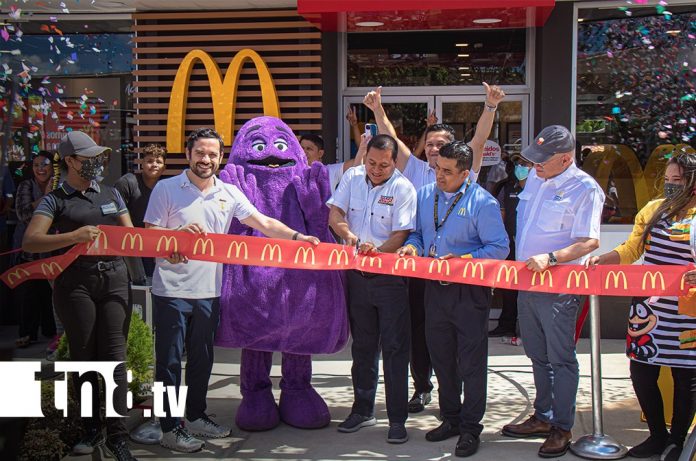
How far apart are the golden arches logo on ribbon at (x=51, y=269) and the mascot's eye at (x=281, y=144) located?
172 centimetres

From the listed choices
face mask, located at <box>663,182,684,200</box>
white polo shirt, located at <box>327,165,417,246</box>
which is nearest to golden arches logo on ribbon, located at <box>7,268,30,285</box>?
white polo shirt, located at <box>327,165,417,246</box>

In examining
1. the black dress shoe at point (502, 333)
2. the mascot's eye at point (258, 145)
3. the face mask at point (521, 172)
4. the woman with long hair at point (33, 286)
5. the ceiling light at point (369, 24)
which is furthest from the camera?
the ceiling light at point (369, 24)

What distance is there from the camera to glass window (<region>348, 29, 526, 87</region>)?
30.7ft

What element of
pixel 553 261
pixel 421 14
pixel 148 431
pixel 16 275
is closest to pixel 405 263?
pixel 553 261

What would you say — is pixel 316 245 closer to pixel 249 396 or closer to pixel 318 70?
pixel 249 396

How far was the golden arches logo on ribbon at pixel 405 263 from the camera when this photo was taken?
16.8 ft

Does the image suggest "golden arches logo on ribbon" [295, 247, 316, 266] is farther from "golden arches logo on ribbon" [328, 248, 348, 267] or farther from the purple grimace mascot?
the purple grimace mascot

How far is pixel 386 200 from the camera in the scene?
5.35m

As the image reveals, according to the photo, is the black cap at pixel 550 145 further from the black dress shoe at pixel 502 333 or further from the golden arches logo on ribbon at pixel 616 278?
the black dress shoe at pixel 502 333

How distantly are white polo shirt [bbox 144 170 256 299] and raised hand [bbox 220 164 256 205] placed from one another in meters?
0.30

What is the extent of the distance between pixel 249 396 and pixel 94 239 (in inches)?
65.9

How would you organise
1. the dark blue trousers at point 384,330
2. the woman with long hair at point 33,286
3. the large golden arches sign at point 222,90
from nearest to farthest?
the dark blue trousers at point 384,330, the woman with long hair at point 33,286, the large golden arches sign at point 222,90

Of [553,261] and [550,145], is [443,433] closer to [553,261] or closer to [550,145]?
[553,261]

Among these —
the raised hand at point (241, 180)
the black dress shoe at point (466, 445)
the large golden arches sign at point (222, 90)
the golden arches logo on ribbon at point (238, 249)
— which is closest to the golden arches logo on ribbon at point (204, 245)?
the golden arches logo on ribbon at point (238, 249)
